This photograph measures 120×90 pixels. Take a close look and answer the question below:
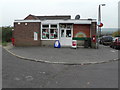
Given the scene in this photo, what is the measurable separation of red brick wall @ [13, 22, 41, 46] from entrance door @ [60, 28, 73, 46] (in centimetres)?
305

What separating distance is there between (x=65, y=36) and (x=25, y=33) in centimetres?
535

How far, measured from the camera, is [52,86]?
559cm

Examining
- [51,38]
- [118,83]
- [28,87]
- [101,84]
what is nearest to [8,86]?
[28,87]

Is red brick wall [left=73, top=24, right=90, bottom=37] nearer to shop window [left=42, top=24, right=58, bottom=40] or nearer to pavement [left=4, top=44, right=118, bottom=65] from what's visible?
shop window [left=42, top=24, right=58, bottom=40]

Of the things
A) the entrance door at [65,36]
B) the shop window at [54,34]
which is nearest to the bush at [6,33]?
the shop window at [54,34]

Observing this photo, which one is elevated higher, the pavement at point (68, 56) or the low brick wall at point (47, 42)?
the low brick wall at point (47, 42)

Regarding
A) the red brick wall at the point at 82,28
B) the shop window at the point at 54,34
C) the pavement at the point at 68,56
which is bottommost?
the pavement at the point at 68,56

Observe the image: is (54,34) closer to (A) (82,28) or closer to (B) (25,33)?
(A) (82,28)

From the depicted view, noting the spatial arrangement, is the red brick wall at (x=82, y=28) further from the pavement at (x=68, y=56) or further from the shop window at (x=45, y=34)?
the pavement at (x=68, y=56)

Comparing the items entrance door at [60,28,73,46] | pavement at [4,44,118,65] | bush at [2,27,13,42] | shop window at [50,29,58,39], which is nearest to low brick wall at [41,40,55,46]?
shop window at [50,29,58,39]

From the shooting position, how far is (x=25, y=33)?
2080cm

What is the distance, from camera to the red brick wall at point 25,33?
20625 mm

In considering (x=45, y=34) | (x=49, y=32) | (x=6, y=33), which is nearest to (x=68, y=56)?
(x=49, y=32)

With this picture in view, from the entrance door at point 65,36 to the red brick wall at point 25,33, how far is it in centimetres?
305
